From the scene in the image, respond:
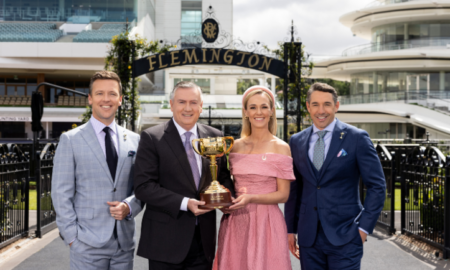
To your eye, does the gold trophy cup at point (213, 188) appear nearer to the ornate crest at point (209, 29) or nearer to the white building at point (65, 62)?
the ornate crest at point (209, 29)

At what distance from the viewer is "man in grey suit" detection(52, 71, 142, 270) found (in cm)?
332

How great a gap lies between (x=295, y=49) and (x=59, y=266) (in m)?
9.61

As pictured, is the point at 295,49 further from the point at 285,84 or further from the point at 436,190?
the point at 436,190

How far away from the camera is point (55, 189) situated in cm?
333

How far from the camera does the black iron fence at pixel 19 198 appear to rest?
718 centimetres

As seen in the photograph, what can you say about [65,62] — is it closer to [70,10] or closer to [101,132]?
[70,10]

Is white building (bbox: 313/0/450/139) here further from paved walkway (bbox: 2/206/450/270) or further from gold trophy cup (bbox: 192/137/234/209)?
gold trophy cup (bbox: 192/137/234/209)

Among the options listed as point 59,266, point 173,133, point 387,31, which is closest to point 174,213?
point 173,133

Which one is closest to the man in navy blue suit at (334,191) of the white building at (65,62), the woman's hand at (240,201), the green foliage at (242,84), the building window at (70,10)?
the woman's hand at (240,201)

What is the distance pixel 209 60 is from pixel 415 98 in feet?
102

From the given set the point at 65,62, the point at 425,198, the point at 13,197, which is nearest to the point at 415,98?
the point at 65,62

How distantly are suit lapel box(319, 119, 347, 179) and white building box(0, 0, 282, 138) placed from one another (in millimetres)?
28144

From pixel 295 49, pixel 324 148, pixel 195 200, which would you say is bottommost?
pixel 195 200

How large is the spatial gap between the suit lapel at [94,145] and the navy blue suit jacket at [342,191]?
162 cm
